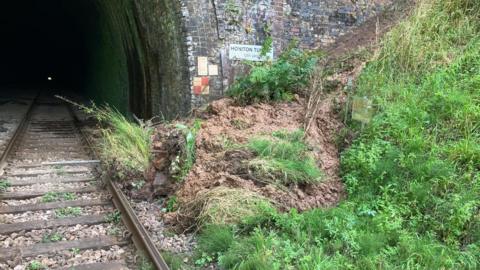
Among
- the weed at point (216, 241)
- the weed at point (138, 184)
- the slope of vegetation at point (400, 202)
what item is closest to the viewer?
the slope of vegetation at point (400, 202)

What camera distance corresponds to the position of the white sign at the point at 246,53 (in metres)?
8.32

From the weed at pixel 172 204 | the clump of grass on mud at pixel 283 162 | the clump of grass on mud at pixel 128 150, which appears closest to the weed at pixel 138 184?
the clump of grass on mud at pixel 128 150

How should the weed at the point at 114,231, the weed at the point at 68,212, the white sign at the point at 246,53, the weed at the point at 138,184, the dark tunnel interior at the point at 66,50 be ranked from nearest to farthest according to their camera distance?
the weed at the point at 114,231
the weed at the point at 68,212
the weed at the point at 138,184
the white sign at the point at 246,53
the dark tunnel interior at the point at 66,50

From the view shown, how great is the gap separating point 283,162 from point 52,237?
241cm

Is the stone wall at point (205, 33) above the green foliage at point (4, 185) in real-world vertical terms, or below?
above

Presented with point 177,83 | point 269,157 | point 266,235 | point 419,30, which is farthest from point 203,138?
point 419,30

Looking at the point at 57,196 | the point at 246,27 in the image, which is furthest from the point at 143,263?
the point at 246,27

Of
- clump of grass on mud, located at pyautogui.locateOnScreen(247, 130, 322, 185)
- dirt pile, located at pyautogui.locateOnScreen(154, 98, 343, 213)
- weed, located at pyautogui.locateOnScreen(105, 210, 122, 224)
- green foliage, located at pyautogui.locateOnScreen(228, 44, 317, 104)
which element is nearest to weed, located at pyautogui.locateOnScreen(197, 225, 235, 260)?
dirt pile, located at pyautogui.locateOnScreen(154, 98, 343, 213)

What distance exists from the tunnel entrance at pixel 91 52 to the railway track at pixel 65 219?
2.55 metres

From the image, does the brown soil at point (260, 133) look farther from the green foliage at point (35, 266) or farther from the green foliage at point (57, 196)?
the green foliage at point (35, 266)

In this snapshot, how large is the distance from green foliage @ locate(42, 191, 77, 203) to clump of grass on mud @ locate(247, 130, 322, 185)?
224 cm

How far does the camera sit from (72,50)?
962 inches

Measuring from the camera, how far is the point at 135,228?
435 centimetres

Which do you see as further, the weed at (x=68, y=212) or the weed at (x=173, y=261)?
the weed at (x=68, y=212)
